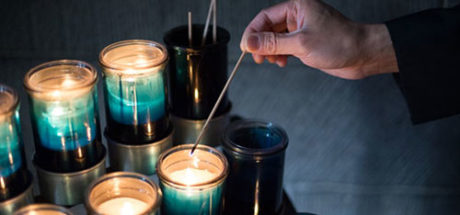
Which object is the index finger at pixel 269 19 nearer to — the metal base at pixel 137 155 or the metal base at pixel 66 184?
the metal base at pixel 137 155

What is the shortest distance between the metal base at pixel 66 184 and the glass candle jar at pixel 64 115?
0.01 metres

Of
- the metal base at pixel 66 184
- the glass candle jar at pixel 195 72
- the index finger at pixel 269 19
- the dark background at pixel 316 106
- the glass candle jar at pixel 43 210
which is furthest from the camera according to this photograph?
the dark background at pixel 316 106

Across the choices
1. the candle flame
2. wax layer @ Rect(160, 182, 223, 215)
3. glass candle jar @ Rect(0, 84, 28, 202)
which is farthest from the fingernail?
glass candle jar @ Rect(0, 84, 28, 202)

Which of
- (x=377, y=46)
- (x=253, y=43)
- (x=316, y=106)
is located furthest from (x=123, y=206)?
(x=316, y=106)

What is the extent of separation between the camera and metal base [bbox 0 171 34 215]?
71cm

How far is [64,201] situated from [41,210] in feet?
0.40

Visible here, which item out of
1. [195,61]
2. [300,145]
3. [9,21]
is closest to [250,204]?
[195,61]

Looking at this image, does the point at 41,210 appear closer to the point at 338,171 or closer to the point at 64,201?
the point at 64,201

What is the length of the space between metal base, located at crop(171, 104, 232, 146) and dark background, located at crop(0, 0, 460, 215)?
38 cm

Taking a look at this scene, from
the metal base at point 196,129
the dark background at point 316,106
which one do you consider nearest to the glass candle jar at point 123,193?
the metal base at point 196,129

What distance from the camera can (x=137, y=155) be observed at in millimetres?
844

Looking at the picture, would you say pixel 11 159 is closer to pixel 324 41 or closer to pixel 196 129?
pixel 196 129

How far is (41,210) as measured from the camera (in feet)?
2.20

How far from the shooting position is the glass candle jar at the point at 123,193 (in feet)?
2.38
